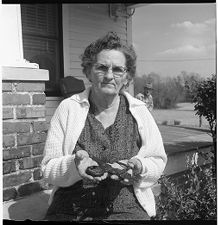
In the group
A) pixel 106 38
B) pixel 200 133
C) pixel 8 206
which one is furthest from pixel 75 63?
pixel 8 206

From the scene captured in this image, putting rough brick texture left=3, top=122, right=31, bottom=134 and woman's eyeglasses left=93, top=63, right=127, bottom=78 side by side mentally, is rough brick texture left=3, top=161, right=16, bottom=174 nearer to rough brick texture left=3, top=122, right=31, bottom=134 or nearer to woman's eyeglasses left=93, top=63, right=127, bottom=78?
rough brick texture left=3, top=122, right=31, bottom=134

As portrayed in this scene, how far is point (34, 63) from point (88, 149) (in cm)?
60

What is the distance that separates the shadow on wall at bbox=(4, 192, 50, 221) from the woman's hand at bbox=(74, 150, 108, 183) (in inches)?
19.7

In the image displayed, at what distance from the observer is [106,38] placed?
4.57 ft

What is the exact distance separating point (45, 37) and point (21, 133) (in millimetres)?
587

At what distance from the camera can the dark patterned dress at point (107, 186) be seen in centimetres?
140

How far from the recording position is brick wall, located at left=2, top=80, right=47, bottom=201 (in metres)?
1.67

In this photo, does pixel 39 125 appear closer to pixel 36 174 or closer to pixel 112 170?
pixel 36 174

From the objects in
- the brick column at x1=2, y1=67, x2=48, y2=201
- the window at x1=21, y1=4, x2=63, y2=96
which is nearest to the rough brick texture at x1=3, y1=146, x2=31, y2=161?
the brick column at x1=2, y1=67, x2=48, y2=201

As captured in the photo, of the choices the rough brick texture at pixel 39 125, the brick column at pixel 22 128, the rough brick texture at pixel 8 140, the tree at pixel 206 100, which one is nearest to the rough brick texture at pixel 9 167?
the brick column at pixel 22 128

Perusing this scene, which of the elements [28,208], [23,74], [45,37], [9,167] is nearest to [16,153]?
[9,167]

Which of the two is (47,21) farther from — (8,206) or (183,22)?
(8,206)

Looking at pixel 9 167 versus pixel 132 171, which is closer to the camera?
pixel 132 171

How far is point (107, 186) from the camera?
1415 millimetres
